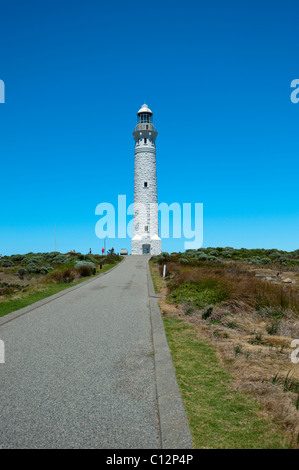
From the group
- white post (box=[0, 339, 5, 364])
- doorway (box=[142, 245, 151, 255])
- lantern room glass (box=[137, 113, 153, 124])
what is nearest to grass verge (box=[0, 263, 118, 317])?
white post (box=[0, 339, 5, 364])

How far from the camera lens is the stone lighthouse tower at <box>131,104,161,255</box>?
171ft

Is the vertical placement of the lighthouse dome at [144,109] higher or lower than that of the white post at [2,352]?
higher

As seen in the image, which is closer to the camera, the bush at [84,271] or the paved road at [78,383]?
the paved road at [78,383]

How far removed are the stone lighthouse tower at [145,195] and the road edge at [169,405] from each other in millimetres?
45368

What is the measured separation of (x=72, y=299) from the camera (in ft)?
44.2

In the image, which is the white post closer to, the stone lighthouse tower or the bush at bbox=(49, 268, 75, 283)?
the bush at bbox=(49, 268, 75, 283)

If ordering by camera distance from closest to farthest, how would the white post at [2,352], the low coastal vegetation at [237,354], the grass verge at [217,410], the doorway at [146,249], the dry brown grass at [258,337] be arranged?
1. the grass verge at [217,410]
2. the low coastal vegetation at [237,354]
3. the dry brown grass at [258,337]
4. the white post at [2,352]
5. the doorway at [146,249]

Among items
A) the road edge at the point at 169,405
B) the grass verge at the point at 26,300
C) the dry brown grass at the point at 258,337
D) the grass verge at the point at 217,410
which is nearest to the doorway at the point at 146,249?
the grass verge at the point at 26,300

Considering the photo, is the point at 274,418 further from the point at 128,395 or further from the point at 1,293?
the point at 1,293

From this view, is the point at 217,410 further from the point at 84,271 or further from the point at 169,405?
the point at 84,271

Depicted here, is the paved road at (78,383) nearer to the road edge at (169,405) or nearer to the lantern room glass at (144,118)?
the road edge at (169,405)

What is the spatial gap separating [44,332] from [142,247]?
44664 mm

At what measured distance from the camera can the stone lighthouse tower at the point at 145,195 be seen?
52062 mm
